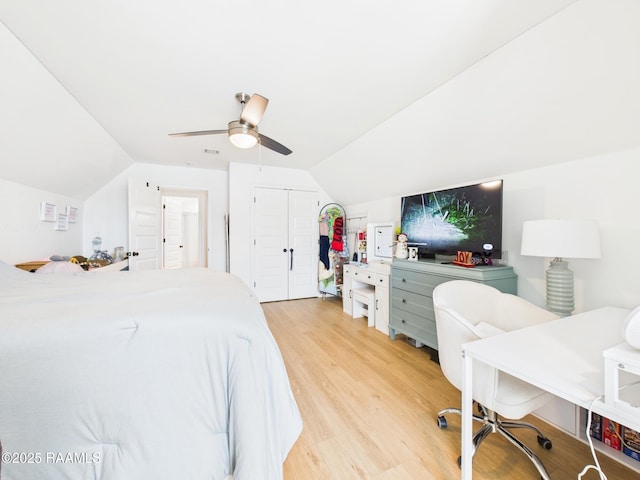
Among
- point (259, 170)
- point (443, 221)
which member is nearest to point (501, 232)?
point (443, 221)

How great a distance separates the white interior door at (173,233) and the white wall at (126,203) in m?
2.21

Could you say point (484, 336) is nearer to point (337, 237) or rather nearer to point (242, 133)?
point (242, 133)

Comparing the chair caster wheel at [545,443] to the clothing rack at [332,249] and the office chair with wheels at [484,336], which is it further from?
the clothing rack at [332,249]

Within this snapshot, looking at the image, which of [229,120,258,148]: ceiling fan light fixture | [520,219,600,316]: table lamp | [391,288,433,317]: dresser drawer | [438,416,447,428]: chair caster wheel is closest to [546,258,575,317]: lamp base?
[520,219,600,316]: table lamp

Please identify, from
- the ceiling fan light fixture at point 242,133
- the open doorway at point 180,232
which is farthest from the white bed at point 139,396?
the open doorway at point 180,232

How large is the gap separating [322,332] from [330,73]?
2694 millimetres

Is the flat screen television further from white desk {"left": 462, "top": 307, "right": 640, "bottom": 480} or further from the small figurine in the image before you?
white desk {"left": 462, "top": 307, "right": 640, "bottom": 480}

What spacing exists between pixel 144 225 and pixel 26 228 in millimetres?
1315

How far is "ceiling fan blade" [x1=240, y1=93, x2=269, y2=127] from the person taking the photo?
6.13 ft

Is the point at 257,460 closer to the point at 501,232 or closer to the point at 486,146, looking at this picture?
the point at 501,232


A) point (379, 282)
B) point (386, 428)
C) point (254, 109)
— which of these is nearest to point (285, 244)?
point (379, 282)

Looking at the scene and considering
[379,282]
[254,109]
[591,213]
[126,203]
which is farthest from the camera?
[126,203]

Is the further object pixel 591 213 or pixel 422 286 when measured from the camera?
pixel 422 286

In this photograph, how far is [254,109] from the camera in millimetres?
1977
